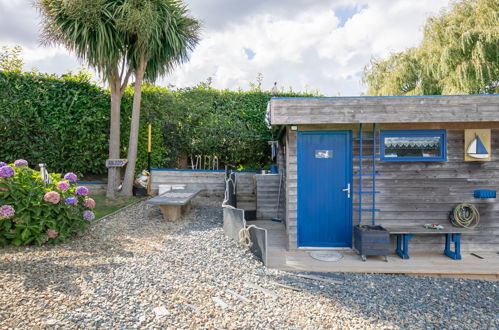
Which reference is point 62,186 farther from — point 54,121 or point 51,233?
point 54,121

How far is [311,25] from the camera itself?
19.7 ft

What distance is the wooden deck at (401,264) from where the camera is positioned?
12.2ft

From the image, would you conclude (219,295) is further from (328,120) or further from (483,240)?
(483,240)

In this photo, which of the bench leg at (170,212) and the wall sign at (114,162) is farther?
the wall sign at (114,162)

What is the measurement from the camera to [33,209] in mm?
3975

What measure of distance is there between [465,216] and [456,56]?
7.17 meters

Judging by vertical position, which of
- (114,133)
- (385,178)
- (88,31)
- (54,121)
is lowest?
(385,178)

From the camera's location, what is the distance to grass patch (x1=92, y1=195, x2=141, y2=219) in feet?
21.3

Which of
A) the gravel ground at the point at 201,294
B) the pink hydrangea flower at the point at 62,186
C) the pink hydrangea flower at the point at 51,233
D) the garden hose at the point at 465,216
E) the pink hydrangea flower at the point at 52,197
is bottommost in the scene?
the gravel ground at the point at 201,294

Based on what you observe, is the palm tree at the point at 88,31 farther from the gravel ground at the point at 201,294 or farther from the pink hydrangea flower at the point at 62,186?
the gravel ground at the point at 201,294

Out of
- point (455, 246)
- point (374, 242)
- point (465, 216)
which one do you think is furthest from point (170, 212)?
point (465, 216)

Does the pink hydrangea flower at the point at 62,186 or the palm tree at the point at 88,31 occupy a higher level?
the palm tree at the point at 88,31

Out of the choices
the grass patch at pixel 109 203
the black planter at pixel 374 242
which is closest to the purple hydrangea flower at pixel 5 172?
the grass patch at pixel 109 203

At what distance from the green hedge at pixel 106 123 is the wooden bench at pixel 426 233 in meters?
5.27
